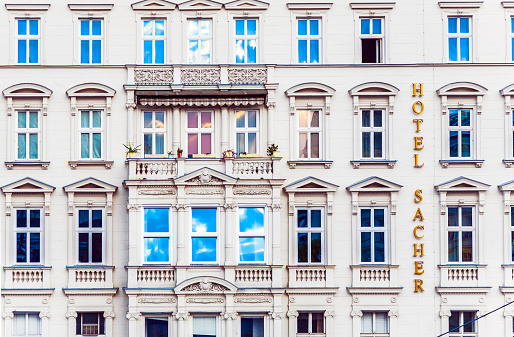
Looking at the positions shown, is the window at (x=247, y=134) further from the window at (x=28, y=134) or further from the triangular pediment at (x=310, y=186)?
the window at (x=28, y=134)

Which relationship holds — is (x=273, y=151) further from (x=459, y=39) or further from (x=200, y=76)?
(x=459, y=39)

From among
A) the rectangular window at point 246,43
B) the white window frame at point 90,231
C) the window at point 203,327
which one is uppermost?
the rectangular window at point 246,43

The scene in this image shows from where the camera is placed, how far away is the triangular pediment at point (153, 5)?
98.2 ft

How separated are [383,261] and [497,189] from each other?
4627mm

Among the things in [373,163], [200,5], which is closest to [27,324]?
[200,5]

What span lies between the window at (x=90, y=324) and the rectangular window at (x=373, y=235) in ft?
30.0

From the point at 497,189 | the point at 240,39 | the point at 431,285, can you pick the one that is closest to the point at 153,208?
the point at 240,39

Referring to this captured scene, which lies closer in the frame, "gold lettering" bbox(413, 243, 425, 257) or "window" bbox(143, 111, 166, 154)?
"gold lettering" bbox(413, 243, 425, 257)

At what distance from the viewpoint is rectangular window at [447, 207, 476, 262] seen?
29.8 meters

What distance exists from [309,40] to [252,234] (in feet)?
23.2

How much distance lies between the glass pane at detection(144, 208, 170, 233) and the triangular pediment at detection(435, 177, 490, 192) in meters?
9.26

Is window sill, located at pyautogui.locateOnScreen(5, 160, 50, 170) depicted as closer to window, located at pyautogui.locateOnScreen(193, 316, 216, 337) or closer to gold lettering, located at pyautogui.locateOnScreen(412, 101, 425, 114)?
window, located at pyautogui.locateOnScreen(193, 316, 216, 337)

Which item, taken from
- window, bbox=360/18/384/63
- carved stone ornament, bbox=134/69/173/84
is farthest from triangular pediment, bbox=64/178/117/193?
window, bbox=360/18/384/63

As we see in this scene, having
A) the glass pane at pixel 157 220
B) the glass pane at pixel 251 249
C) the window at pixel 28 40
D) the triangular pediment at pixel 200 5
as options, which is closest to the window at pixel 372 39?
the triangular pediment at pixel 200 5
